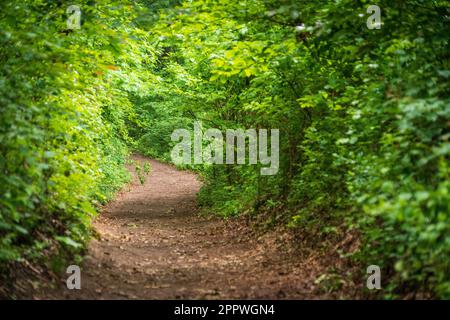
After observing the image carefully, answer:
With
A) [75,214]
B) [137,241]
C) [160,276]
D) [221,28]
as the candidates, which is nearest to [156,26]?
[221,28]

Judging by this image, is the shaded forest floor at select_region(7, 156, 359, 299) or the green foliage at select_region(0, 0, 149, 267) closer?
the green foliage at select_region(0, 0, 149, 267)

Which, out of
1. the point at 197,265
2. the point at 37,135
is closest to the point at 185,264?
the point at 197,265

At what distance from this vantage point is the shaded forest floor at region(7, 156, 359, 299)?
6.52 meters

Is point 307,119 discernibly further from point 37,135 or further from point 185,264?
point 37,135

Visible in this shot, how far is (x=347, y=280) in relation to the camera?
630 centimetres

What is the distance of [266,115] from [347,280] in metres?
5.85

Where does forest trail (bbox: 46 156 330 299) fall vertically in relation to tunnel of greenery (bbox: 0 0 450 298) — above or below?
below

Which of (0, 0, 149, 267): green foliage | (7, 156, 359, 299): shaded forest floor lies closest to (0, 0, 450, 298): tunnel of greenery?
(0, 0, 149, 267): green foliage

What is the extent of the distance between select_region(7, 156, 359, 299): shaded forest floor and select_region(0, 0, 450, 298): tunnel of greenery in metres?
0.49

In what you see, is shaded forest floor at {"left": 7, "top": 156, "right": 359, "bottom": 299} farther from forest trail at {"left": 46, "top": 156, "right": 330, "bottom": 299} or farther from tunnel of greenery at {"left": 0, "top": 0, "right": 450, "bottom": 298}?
tunnel of greenery at {"left": 0, "top": 0, "right": 450, "bottom": 298}

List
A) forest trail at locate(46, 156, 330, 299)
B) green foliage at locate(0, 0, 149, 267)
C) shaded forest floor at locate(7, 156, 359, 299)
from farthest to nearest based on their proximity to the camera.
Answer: forest trail at locate(46, 156, 330, 299)
shaded forest floor at locate(7, 156, 359, 299)
green foliage at locate(0, 0, 149, 267)
